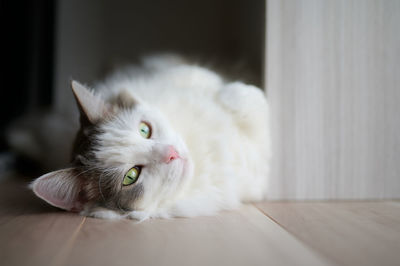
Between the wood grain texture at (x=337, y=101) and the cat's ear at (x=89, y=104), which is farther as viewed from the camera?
the wood grain texture at (x=337, y=101)

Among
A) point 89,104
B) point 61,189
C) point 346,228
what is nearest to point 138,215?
point 61,189

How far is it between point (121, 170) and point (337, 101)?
0.73 m

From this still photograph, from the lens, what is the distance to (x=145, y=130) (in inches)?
38.5

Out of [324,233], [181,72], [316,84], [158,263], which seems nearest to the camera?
[158,263]

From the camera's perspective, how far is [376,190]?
42.4 inches

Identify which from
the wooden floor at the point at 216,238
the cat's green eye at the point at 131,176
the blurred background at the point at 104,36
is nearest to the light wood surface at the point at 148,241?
the wooden floor at the point at 216,238

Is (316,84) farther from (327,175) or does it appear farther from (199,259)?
(199,259)

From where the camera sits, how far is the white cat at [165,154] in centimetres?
89

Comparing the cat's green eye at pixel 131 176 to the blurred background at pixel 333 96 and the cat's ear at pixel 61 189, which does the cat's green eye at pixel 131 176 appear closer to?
the cat's ear at pixel 61 189

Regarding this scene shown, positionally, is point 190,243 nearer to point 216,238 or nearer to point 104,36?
point 216,238

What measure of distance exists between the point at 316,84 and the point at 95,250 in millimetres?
833

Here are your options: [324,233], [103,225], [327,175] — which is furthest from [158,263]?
[327,175]

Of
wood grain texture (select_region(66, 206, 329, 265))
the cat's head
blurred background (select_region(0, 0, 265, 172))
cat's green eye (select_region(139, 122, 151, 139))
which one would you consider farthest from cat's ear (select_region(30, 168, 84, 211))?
blurred background (select_region(0, 0, 265, 172))

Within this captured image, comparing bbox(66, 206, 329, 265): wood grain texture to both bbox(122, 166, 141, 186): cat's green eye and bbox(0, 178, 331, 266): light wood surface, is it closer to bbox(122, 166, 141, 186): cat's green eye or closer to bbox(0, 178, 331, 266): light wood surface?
bbox(0, 178, 331, 266): light wood surface
